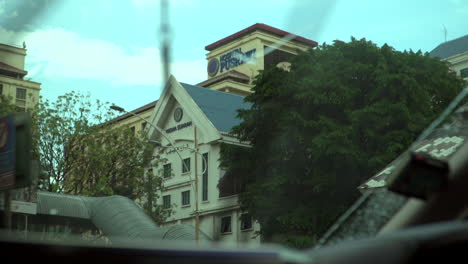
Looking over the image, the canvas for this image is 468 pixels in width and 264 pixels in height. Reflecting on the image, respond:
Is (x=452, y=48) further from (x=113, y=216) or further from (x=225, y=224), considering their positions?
(x=113, y=216)

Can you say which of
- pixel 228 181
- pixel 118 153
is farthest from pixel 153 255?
pixel 228 181

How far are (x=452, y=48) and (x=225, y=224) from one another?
1137 inches

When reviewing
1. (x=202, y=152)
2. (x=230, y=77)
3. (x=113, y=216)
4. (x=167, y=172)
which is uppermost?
(x=230, y=77)

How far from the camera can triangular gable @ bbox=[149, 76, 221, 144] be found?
46312 millimetres

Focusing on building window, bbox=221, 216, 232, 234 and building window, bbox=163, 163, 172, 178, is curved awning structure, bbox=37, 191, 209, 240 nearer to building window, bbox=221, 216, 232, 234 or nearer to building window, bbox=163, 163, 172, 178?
building window, bbox=163, 163, 172, 178

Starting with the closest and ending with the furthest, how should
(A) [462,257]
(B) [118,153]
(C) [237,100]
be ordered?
1. (A) [462,257]
2. (B) [118,153]
3. (C) [237,100]

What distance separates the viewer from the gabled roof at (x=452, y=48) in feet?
196

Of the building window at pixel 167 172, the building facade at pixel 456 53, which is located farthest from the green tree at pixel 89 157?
the building facade at pixel 456 53

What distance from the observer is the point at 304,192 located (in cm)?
3100

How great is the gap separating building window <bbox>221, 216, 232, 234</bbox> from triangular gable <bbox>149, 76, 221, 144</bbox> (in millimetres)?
5146

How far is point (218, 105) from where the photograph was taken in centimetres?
4916

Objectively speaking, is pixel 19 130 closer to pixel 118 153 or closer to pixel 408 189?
pixel 408 189

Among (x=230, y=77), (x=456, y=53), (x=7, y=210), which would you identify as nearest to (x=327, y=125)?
(x=7, y=210)

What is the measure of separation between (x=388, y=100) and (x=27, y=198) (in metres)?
26.4
